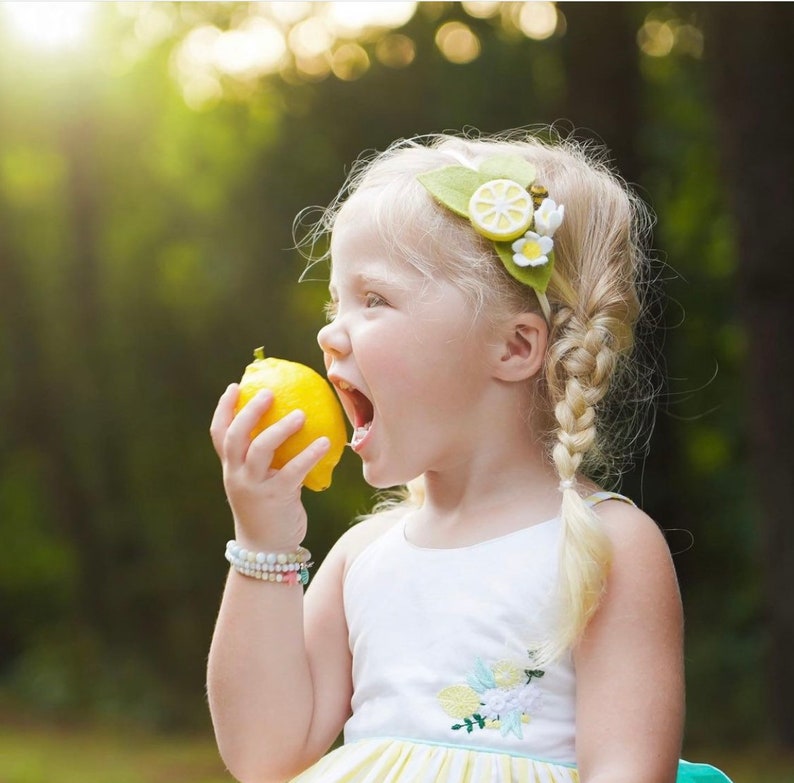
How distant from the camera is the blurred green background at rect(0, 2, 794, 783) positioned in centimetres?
967

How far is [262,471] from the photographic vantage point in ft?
7.34

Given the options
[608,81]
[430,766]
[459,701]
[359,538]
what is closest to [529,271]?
[359,538]

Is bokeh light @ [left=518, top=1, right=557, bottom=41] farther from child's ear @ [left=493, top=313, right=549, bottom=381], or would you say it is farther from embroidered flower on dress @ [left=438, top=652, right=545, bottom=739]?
embroidered flower on dress @ [left=438, top=652, right=545, bottom=739]

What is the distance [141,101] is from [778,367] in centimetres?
843

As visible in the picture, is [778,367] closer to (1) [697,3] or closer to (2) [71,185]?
(1) [697,3]

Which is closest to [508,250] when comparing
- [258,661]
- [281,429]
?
[281,429]

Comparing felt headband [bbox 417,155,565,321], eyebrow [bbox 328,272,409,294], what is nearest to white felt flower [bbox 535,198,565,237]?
felt headband [bbox 417,155,565,321]

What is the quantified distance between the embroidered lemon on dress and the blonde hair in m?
0.04

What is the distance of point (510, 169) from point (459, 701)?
3.54ft

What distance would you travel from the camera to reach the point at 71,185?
1262 cm

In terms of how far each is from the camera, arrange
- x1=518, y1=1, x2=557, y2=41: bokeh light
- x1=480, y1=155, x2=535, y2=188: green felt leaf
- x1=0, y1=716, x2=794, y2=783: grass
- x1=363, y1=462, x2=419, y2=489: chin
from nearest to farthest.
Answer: x1=363, y1=462, x2=419, y2=489: chin < x1=480, y1=155, x2=535, y2=188: green felt leaf < x1=0, y1=716, x2=794, y2=783: grass < x1=518, y1=1, x2=557, y2=41: bokeh light

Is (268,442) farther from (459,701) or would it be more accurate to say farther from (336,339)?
(459,701)

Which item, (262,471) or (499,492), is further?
(499,492)

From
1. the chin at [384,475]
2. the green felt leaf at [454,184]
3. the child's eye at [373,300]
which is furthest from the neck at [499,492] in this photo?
the green felt leaf at [454,184]
